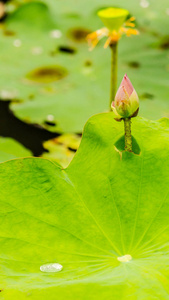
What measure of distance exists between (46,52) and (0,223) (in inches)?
61.2

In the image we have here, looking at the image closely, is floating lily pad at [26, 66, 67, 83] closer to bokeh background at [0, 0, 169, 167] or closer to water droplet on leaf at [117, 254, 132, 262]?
bokeh background at [0, 0, 169, 167]

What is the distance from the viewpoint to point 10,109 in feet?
6.75

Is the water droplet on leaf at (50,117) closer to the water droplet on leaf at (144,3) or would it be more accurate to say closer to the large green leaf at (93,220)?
the large green leaf at (93,220)

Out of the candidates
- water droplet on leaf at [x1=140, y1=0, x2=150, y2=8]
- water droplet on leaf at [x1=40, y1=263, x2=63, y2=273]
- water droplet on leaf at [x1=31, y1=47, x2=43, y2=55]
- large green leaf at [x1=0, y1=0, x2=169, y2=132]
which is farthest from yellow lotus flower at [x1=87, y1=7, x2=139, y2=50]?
water droplet on leaf at [x1=140, y1=0, x2=150, y2=8]

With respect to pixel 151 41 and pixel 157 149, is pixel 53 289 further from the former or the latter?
pixel 151 41

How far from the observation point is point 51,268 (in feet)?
3.52

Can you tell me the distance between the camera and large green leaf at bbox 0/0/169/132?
2.03 meters

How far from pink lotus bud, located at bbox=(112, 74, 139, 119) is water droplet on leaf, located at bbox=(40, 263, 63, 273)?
438 mm

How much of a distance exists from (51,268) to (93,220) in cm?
18

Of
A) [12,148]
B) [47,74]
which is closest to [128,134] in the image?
[12,148]

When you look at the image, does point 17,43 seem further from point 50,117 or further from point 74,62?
point 50,117

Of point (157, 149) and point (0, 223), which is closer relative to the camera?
point (0, 223)

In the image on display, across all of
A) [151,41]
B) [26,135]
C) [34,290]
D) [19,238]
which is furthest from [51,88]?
[34,290]

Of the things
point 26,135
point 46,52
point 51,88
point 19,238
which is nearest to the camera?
point 19,238
